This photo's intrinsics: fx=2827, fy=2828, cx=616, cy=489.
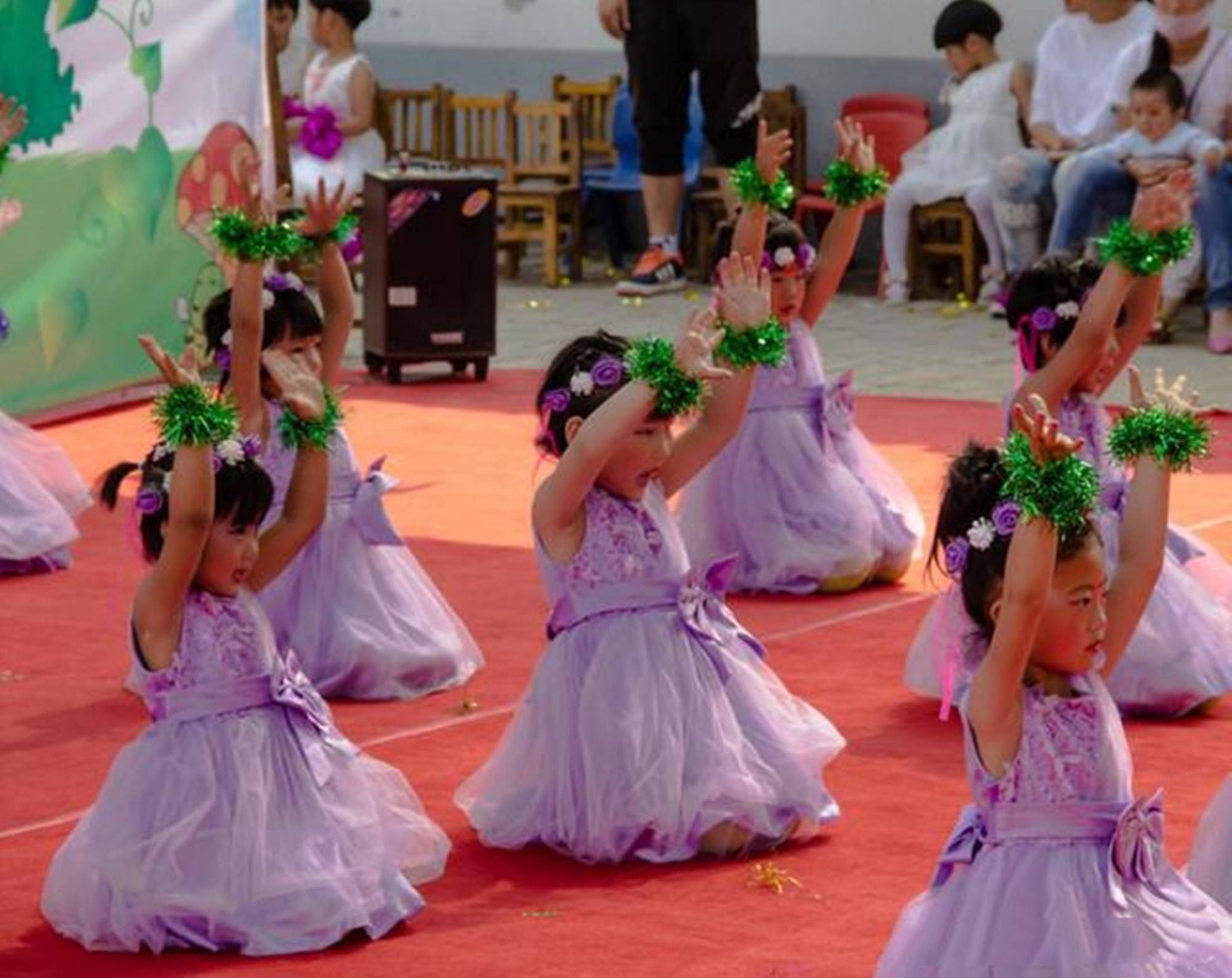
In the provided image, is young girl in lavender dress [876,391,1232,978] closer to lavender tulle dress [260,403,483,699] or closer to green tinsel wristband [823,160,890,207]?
lavender tulle dress [260,403,483,699]

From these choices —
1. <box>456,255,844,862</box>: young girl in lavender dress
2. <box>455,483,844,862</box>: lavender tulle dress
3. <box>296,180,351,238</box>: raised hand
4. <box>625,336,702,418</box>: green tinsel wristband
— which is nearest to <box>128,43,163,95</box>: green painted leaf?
<box>296,180,351,238</box>: raised hand

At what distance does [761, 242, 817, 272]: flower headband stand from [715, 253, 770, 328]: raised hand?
2.15 metres

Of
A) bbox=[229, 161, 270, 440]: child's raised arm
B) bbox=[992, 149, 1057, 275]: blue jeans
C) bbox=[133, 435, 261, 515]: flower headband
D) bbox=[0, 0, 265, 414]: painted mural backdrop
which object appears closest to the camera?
bbox=[133, 435, 261, 515]: flower headband

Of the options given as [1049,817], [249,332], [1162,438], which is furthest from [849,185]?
[1049,817]

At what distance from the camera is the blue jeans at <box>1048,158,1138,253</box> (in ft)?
41.3

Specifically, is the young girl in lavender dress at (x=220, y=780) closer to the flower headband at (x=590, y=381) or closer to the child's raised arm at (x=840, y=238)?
the flower headband at (x=590, y=381)

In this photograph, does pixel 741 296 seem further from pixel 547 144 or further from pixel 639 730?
pixel 547 144

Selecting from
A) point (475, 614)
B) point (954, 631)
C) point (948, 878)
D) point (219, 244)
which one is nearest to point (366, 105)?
point (475, 614)

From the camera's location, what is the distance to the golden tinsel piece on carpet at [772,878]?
5105 mm

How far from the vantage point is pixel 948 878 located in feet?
14.0

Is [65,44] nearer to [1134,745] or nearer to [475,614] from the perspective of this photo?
[475,614]

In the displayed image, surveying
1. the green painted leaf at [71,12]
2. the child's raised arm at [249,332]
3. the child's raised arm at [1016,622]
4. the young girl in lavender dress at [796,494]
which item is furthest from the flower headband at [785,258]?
the green painted leaf at [71,12]

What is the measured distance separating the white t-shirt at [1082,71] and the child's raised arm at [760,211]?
6330mm

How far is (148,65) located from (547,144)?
16.2 feet
